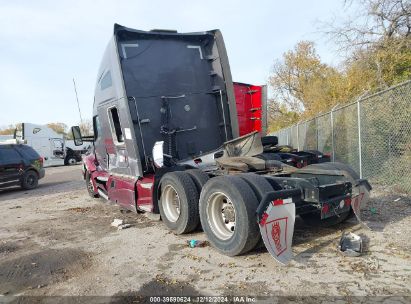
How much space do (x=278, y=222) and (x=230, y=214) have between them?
71cm

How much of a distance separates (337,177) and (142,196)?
135 inches

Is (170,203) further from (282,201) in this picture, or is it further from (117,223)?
(282,201)

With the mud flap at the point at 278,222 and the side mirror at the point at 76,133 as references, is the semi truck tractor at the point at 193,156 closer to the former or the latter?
the mud flap at the point at 278,222

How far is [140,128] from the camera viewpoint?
6.68m

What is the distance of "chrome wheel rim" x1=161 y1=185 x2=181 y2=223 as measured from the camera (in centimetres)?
592

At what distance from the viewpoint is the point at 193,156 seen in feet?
23.5

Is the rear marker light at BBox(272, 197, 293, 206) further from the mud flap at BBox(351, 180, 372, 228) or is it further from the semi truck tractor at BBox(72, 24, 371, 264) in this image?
the mud flap at BBox(351, 180, 372, 228)

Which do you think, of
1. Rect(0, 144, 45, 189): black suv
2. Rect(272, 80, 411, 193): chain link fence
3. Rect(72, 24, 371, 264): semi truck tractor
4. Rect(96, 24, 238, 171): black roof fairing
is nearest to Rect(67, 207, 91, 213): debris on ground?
Rect(72, 24, 371, 264): semi truck tractor

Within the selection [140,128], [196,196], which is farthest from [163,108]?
[196,196]

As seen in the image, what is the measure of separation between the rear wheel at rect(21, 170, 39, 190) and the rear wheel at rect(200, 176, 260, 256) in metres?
12.3

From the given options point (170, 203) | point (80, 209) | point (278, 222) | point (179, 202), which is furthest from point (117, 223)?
point (278, 222)

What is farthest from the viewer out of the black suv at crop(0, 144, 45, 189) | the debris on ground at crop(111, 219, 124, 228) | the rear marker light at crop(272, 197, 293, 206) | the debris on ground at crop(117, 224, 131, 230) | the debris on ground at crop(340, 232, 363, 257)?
the black suv at crop(0, 144, 45, 189)

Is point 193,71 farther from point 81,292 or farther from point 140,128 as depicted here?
point 81,292

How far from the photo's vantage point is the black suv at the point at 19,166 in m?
14.0
